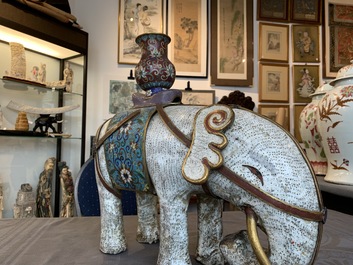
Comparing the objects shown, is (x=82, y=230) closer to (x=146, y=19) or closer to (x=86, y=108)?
(x=86, y=108)

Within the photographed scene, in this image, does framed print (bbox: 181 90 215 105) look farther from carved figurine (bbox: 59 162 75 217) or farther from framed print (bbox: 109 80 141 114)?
carved figurine (bbox: 59 162 75 217)

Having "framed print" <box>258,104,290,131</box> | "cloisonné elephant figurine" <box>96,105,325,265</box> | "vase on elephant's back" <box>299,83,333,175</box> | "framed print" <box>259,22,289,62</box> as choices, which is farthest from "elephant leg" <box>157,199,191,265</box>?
"framed print" <box>259,22,289,62</box>

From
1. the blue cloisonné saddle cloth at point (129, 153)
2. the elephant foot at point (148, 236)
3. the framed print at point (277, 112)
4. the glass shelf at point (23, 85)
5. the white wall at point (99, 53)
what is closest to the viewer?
the blue cloisonné saddle cloth at point (129, 153)

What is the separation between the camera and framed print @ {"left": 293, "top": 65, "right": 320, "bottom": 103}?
5.50 feet

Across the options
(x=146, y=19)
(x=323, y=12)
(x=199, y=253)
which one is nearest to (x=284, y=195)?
(x=199, y=253)

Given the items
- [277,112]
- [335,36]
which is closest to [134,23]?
[277,112]

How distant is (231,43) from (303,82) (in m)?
0.50

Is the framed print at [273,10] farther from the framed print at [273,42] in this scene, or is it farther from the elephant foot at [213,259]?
the elephant foot at [213,259]

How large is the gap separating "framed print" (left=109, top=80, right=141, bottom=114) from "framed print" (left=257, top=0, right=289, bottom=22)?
88 cm

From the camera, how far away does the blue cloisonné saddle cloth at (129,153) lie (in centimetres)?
39

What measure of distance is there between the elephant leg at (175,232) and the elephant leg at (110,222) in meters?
0.13

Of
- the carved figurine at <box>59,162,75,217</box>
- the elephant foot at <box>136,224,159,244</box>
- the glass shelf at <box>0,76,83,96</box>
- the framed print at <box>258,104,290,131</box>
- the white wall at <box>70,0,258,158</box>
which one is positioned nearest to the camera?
the elephant foot at <box>136,224,159,244</box>

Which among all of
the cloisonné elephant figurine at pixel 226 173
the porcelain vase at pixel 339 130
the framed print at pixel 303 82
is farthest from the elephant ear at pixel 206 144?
the framed print at pixel 303 82

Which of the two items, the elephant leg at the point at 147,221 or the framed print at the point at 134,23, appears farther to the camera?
the framed print at the point at 134,23
